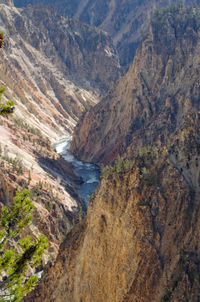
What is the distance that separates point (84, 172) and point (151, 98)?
2161cm

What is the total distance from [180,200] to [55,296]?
11589 mm

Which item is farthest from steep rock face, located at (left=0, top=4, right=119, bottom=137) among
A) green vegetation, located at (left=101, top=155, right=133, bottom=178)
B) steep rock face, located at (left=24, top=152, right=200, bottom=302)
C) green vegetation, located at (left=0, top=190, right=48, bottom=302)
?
green vegetation, located at (left=0, top=190, right=48, bottom=302)

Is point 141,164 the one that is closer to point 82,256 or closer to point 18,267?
point 82,256

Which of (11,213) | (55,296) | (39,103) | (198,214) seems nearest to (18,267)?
(11,213)

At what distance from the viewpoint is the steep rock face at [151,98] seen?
7612 cm

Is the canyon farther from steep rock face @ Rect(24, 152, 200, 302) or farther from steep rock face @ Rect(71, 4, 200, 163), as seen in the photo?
steep rock face @ Rect(71, 4, 200, 163)

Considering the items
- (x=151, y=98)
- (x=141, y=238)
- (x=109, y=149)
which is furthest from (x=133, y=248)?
(x=109, y=149)

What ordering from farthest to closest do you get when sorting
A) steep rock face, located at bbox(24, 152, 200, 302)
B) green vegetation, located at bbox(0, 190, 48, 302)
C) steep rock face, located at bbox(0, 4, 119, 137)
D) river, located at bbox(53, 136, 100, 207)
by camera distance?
steep rock face, located at bbox(0, 4, 119, 137)
river, located at bbox(53, 136, 100, 207)
steep rock face, located at bbox(24, 152, 200, 302)
green vegetation, located at bbox(0, 190, 48, 302)

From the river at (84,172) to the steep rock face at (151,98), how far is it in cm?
229

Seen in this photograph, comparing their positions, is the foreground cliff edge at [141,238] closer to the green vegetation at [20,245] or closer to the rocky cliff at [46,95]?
the green vegetation at [20,245]

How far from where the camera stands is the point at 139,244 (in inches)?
976

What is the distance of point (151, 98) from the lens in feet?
285

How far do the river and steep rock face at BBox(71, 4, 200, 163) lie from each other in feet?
7.50

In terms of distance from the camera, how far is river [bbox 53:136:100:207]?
73994 millimetres
